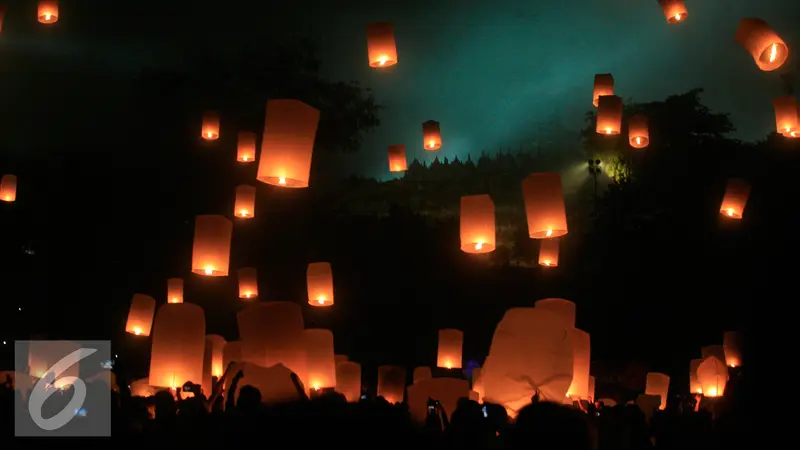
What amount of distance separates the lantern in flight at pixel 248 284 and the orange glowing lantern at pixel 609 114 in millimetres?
5156

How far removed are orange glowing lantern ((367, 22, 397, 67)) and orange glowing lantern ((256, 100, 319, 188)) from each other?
5.48 ft

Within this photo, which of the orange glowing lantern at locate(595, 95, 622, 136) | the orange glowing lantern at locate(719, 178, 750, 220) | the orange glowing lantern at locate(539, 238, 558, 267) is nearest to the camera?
the orange glowing lantern at locate(595, 95, 622, 136)

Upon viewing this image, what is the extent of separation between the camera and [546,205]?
641 centimetres

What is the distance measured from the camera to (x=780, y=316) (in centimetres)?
985

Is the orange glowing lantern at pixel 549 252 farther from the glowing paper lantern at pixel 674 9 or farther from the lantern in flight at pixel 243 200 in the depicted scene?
the lantern in flight at pixel 243 200

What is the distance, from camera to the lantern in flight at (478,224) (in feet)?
22.2

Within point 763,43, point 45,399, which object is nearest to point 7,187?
point 45,399

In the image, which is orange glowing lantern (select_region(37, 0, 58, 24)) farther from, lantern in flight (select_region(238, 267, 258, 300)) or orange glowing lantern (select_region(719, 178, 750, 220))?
orange glowing lantern (select_region(719, 178, 750, 220))

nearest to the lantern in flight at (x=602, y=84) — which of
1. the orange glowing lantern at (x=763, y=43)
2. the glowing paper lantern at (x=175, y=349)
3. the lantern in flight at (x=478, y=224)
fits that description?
the lantern in flight at (x=478, y=224)

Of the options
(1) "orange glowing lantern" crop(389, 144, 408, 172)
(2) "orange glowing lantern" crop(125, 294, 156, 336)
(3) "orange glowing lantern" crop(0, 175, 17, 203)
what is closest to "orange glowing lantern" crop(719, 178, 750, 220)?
(1) "orange glowing lantern" crop(389, 144, 408, 172)

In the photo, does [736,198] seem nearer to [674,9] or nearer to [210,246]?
[674,9]

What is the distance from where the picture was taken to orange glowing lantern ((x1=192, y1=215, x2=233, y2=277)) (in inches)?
277

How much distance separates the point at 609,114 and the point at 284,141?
14.1 feet

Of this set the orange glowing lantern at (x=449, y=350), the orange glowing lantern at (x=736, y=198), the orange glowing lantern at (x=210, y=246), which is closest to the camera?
the orange glowing lantern at (x=210, y=246)
